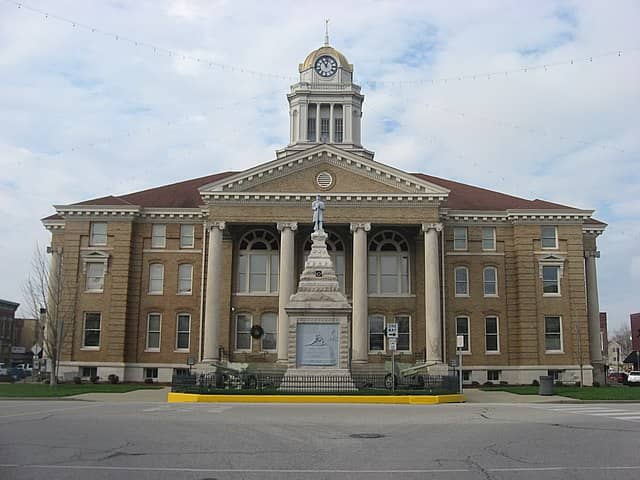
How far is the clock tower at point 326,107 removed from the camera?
207 feet

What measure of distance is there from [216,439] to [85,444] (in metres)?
2.54

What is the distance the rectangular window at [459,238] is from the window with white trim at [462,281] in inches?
60.5

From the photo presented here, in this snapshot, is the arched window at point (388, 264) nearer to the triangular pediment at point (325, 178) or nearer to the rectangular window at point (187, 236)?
the triangular pediment at point (325, 178)

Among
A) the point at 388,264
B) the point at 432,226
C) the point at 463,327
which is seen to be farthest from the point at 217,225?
the point at 463,327

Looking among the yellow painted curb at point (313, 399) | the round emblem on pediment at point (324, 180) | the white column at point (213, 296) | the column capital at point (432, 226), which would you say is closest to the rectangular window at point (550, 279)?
the column capital at point (432, 226)

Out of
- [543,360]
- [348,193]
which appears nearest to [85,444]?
[348,193]

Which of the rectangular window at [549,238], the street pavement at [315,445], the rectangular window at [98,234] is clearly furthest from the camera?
the rectangular window at [549,238]

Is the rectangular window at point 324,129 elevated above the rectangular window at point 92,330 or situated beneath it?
elevated above

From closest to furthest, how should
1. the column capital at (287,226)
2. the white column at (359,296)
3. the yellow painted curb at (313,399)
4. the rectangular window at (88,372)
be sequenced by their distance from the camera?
the yellow painted curb at (313,399) → the white column at (359,296) → the column capital at (287,226) → the rectangular window at (88,372)

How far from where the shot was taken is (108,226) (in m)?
52.7

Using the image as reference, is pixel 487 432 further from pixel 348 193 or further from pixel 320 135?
pixel 320 135

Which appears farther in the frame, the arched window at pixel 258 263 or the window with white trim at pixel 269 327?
the arched window at pixel 258 263

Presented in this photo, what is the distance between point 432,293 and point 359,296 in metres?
4.55

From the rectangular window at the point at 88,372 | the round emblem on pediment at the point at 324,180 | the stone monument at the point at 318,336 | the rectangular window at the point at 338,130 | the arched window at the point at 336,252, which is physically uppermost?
the rectangular window at the point at 338,130
